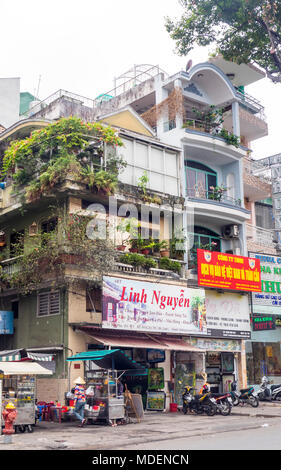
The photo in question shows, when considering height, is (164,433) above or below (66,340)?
below

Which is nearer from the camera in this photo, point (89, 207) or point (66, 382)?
point (66, 382)

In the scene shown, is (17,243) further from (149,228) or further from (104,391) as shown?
(104,391)

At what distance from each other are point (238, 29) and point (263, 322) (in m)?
14.3

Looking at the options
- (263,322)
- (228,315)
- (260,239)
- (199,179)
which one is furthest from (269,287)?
(199,179)

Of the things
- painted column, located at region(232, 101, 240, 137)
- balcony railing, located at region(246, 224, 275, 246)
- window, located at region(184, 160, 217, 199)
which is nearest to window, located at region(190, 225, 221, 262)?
window, located at region(184, 160, 217, 199)

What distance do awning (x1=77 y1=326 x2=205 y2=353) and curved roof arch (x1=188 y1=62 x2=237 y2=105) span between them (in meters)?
13.7

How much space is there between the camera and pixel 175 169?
2558cm

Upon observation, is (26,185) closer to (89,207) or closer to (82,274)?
(89,207)

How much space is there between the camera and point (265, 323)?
26734mm

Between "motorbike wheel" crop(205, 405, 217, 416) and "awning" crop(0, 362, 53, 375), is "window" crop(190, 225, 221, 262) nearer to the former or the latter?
"motorbike wheel" crop(205, 405, 217, 416)

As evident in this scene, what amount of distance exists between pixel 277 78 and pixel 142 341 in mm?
10575

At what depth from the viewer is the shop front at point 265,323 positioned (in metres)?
27.3

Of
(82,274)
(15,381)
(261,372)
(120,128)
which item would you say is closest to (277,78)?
(120,128)

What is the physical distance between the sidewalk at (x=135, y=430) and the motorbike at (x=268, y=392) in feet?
12.1
